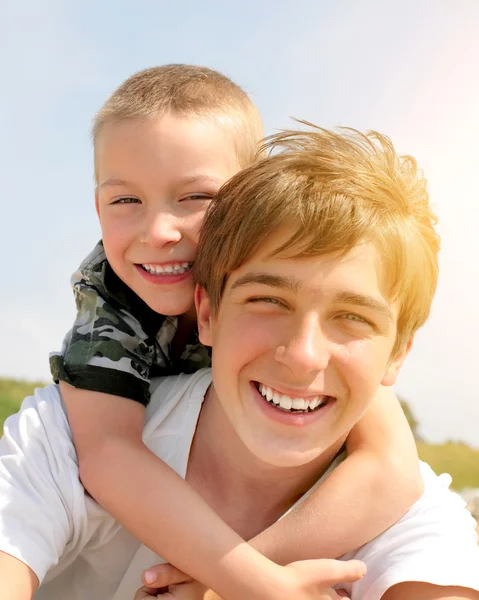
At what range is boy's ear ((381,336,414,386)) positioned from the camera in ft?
8.84

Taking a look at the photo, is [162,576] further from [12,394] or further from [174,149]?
[12,394]

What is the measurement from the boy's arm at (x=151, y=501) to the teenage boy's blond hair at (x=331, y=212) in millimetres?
537

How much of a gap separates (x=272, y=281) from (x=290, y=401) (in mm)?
393

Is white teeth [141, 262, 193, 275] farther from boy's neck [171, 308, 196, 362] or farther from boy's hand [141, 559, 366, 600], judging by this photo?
boy's hand [141, 559, 366, 600]

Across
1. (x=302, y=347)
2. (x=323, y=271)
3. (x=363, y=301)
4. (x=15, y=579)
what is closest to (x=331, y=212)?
(x=323, y=271)

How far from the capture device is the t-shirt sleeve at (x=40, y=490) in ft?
7.95

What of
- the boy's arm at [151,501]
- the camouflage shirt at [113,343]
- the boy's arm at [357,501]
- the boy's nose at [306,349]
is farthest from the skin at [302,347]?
the camouflage shirt at [113,343]

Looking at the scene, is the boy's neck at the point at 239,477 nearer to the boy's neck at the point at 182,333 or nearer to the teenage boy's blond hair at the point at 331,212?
the boy's neck at the point at 182,333

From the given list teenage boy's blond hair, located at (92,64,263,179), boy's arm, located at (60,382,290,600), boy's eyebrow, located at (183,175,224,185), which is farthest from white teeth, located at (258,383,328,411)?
teenage boy's blond hair, located at (92,64,263,179)

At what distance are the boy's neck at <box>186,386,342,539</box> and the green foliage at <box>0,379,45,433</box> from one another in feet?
19.4

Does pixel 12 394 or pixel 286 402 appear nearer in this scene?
pixel 286 402

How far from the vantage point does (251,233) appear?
8.04ft

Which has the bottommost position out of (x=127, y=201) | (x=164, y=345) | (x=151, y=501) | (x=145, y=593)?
(x=145, y=593)

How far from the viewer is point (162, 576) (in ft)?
8.05
